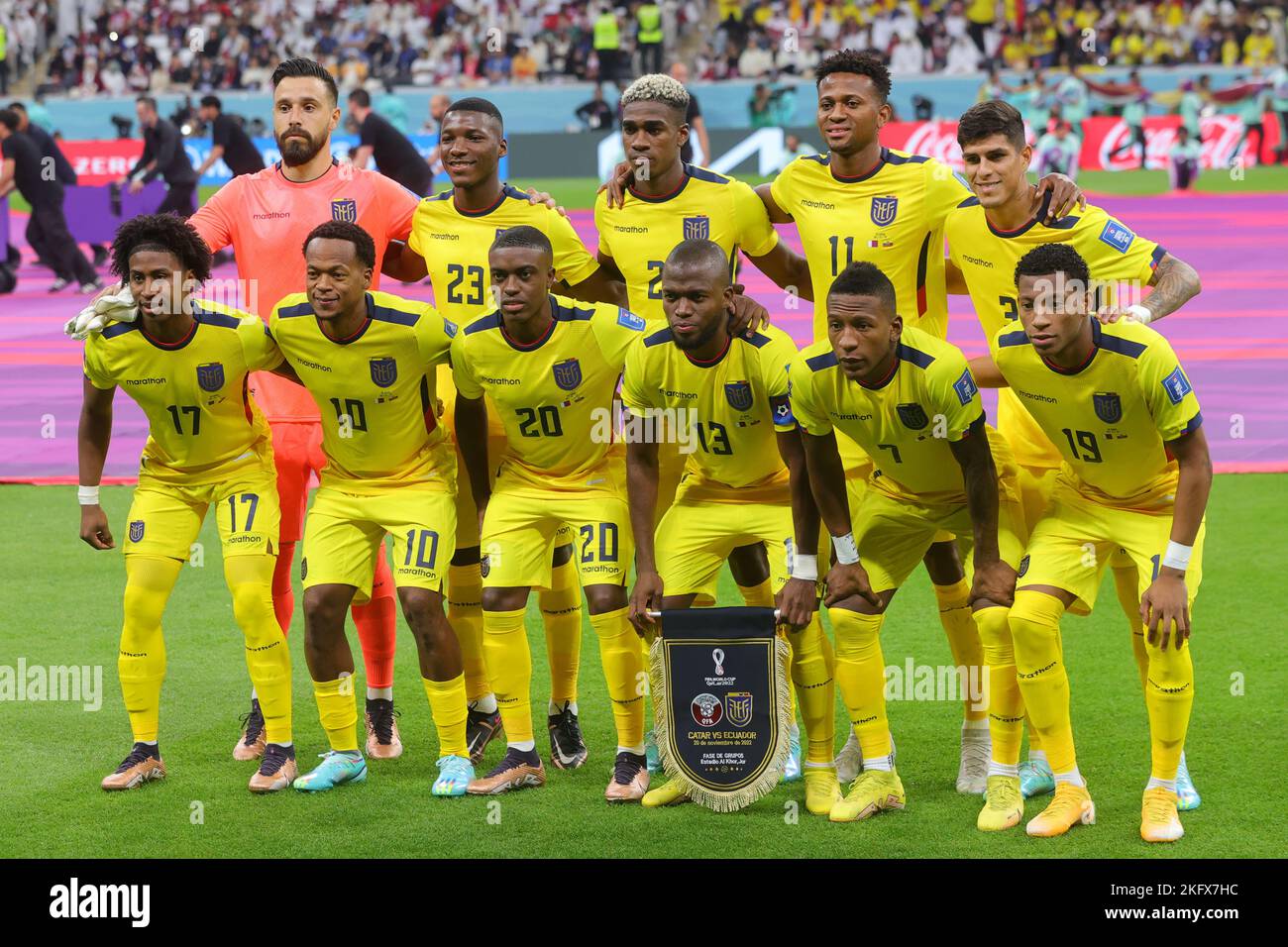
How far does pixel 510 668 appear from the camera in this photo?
654 centimetres

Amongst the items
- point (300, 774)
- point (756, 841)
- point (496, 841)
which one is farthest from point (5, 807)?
point (756, 841)

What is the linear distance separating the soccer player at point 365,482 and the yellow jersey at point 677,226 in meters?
0.87

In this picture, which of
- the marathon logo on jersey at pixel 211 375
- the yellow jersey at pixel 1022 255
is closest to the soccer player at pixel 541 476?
the marathon logo on jersey at pixel 211 375

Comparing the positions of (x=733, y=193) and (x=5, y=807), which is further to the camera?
(x=733, y=193)

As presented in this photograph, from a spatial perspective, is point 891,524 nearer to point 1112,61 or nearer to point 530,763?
point 530,763

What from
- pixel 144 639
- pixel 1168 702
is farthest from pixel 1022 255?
pixel 144 639

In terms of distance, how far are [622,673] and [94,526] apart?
2.25m

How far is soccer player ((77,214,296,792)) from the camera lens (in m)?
6.56

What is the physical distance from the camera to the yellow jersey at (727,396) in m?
6.40

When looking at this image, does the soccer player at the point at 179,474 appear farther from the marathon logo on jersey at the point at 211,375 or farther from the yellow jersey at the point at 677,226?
the yellow jersey at the point at 677,226

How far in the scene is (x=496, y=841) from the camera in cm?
591

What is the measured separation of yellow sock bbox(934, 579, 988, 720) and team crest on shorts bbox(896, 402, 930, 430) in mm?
895

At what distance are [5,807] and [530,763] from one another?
2.03 m

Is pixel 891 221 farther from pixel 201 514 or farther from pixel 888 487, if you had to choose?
pixel 201 514
